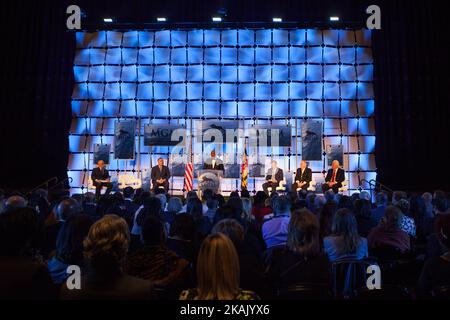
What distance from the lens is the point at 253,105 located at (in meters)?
13.3

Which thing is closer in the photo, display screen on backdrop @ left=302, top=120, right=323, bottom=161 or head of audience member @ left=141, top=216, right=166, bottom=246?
head of audience member @ left=141, top=216, right=166, bottom=246

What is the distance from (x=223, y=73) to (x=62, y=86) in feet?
15.0

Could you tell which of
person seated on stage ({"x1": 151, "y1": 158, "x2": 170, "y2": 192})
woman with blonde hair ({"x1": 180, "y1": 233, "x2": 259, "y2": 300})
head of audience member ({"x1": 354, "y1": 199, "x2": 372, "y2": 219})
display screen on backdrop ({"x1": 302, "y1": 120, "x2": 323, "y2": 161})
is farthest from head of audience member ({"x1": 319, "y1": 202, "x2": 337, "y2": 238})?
display screen on backdrop ({"x1": 302, "y1": 120, "x2": 323, "y2": 161})

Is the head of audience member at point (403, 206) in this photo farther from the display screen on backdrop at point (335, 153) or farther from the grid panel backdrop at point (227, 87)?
the grid panel backdrop at point (227, 87)

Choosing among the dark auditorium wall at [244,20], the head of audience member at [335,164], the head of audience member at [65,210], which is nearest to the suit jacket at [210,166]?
the head of audience member at [335,164]

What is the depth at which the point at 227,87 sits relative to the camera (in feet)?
43.9

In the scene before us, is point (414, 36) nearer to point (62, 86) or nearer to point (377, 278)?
point (62, 86)

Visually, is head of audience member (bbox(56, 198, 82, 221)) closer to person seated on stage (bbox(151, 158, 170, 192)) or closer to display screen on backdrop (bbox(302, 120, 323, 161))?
person seated on stage (bbox(151, 158, 170, 192))

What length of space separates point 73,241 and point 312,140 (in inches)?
382

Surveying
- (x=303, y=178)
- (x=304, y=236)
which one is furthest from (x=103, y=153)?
(x=304, y=236)

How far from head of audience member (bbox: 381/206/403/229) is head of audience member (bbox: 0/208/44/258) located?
9.85ft

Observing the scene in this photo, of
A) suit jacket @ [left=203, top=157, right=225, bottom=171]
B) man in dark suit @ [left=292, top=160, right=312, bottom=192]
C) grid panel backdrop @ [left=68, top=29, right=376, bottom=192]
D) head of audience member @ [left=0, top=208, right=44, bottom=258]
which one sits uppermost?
grid panel backdrop @ [left=68, top=29, right=376, bottom=192]

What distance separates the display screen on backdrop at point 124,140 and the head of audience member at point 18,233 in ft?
33.4

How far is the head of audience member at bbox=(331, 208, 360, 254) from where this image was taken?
3537mm
